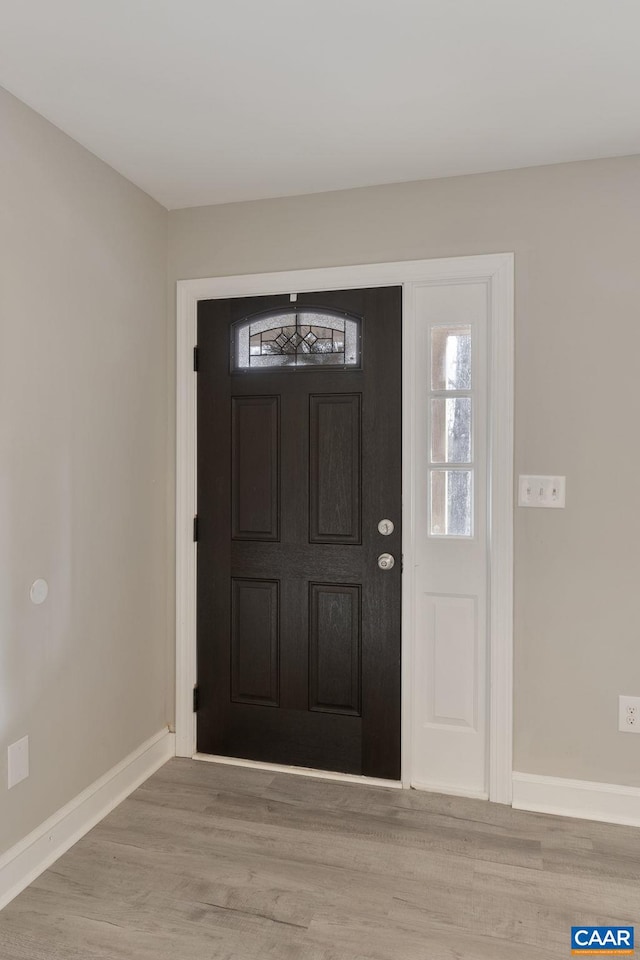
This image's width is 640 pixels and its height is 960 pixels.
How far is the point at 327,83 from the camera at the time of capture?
2010mm

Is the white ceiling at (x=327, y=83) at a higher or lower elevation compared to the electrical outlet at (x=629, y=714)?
higher

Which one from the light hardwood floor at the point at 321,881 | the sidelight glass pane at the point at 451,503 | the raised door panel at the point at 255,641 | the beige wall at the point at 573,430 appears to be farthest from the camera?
the raised door panel at the point at 255,641

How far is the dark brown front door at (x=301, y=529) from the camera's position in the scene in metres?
2.76

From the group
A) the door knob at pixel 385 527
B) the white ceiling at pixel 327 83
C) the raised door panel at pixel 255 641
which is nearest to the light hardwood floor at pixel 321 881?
the raised door panel at pixel 255 641

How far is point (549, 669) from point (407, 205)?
1.94 m

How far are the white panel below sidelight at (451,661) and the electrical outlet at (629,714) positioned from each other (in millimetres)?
538

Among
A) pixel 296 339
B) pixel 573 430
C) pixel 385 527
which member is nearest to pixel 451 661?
pixel 385 527

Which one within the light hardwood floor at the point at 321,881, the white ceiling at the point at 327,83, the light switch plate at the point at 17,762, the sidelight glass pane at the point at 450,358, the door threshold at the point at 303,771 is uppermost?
the white ceiling at the point at 327,83

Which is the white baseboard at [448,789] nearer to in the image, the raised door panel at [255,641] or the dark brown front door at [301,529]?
the dark brown front door at [301,529]

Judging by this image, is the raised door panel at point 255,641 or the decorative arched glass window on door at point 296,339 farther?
the raised door panel at point 255,641

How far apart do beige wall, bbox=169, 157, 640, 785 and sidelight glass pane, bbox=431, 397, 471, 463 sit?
21 cm

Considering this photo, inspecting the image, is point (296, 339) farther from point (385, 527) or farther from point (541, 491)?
point (541, 491)

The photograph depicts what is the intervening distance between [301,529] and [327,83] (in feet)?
5.44

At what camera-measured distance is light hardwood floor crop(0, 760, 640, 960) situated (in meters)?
1.85
